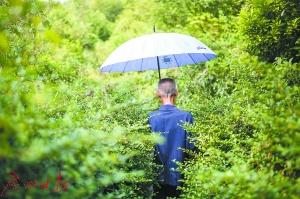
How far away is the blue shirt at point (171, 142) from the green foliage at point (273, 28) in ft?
7.70

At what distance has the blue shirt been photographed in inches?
114

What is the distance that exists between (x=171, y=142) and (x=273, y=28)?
266 centimetres

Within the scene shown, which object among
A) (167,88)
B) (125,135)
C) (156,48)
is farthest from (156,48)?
(125,135)

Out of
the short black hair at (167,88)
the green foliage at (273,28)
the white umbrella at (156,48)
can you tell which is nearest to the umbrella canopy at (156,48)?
the white umbrella at (156,48)

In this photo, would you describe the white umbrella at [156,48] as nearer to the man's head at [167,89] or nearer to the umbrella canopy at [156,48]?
the umbrella canopy at [156,48]

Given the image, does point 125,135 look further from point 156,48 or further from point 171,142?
point 156,48

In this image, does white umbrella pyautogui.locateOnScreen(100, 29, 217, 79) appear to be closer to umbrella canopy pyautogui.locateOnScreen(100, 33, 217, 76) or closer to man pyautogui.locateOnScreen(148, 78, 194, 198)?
umbrella canopy pyautogui.locateOnScreen(100, 33, 217, 76)

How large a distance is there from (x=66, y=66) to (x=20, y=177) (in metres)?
5.84

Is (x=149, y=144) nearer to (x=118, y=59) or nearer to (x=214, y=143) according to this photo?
(x=214, y=143)

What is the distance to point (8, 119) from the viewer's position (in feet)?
3.92

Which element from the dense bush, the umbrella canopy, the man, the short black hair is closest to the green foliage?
the dense bush

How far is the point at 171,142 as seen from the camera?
294 cm

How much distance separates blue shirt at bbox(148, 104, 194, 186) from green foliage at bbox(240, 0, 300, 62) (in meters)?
2.35

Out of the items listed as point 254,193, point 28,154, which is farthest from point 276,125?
point 28,154
